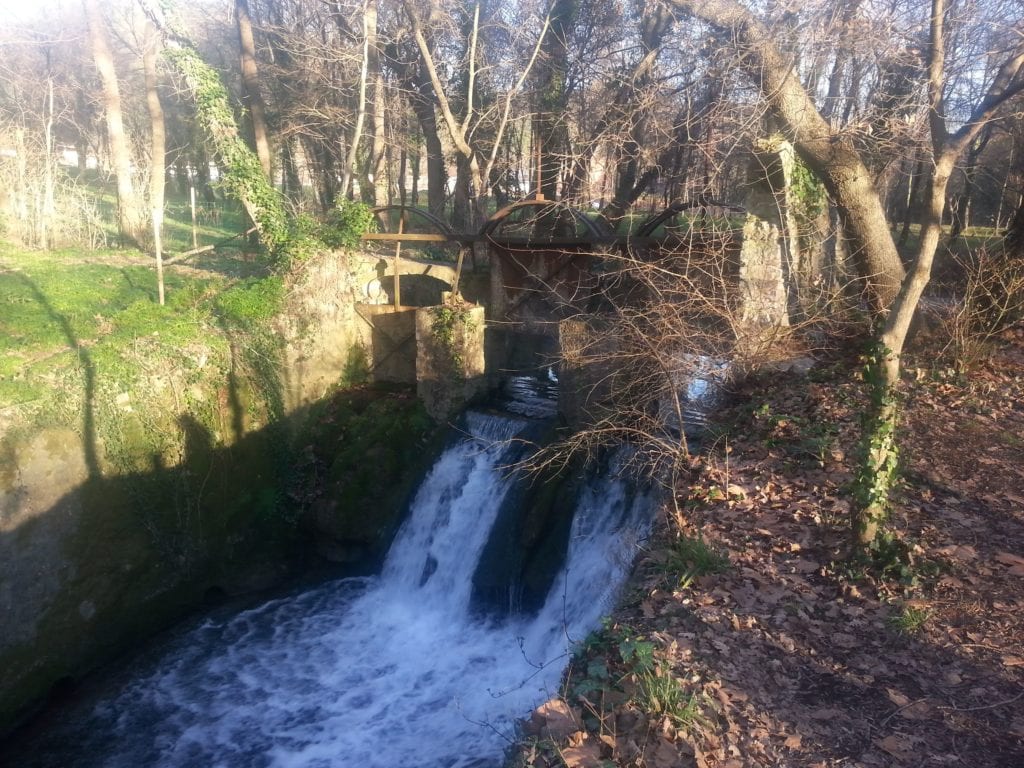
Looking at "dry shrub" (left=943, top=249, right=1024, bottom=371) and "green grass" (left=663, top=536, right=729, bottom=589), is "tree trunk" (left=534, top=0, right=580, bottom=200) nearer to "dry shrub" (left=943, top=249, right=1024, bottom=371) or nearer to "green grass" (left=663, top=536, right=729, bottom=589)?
"dry shrub" (left=943, top=249, right=1024, bottom=371)

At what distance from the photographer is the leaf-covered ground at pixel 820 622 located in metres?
4.13

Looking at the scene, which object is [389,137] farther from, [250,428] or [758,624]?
[758,624]

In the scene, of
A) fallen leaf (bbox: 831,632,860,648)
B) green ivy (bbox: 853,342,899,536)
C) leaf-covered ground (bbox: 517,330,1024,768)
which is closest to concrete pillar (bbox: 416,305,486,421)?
leaf-covered ground (bbox: 517,330,1024,768)

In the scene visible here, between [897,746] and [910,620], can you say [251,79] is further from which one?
[897,746]

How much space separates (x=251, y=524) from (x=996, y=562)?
9878 mm

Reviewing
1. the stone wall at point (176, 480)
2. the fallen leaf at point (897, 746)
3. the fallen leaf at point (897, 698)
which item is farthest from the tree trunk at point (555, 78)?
the fallen leaf at point (897, 746)

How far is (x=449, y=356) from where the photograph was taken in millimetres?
11273

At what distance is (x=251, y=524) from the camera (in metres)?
11.1

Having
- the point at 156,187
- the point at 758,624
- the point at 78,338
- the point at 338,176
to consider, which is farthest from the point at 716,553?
the point at 338,176

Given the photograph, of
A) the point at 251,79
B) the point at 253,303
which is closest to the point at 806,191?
the point at 253,303

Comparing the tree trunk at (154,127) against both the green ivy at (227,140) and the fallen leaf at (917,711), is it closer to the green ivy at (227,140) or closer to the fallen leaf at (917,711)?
the green ivy at (227,140)

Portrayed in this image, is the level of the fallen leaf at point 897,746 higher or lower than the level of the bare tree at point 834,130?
lower

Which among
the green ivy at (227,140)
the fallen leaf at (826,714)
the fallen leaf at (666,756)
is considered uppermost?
the green ivy at (227,140)

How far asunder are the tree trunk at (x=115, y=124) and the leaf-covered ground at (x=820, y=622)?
15983 millimetres
